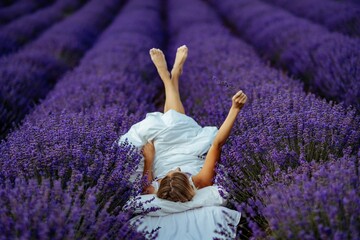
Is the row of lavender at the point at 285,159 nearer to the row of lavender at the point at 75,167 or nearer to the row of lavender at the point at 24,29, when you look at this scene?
the row of lavender at the point at 75,167

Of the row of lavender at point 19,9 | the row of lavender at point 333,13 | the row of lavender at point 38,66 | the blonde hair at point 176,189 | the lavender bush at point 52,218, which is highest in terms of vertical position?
the lavender bush at point 52,218

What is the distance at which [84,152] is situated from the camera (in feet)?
6.94

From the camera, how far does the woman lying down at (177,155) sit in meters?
2.15

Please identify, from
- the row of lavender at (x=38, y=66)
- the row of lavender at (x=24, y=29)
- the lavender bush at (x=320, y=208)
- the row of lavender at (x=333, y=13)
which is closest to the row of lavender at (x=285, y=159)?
the lavender bush at (x=320, y=208)

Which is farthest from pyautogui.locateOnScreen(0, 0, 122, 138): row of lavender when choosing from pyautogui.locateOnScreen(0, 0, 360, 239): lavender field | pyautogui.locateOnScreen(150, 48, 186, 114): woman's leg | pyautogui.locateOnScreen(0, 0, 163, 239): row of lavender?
pyautogui.locateOnScreen(150, 48, 186, 114): woman's leg

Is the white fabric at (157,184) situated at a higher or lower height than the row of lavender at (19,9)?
higher

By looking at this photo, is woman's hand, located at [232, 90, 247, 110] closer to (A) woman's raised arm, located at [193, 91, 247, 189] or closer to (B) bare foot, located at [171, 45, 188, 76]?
(A) woman's raised arm, located at [193, 91, 247, 189]

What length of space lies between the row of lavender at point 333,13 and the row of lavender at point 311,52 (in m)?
0.48

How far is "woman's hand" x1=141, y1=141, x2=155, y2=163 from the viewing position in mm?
2627

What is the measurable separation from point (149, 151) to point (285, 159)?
94 centimetres

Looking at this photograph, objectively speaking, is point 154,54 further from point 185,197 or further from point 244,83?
point 185,197

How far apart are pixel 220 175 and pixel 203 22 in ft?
18.5

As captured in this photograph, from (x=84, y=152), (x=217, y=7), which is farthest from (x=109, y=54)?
(x=217, y=7)

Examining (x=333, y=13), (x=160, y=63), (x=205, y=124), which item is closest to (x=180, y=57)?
(x=160, y=63)
